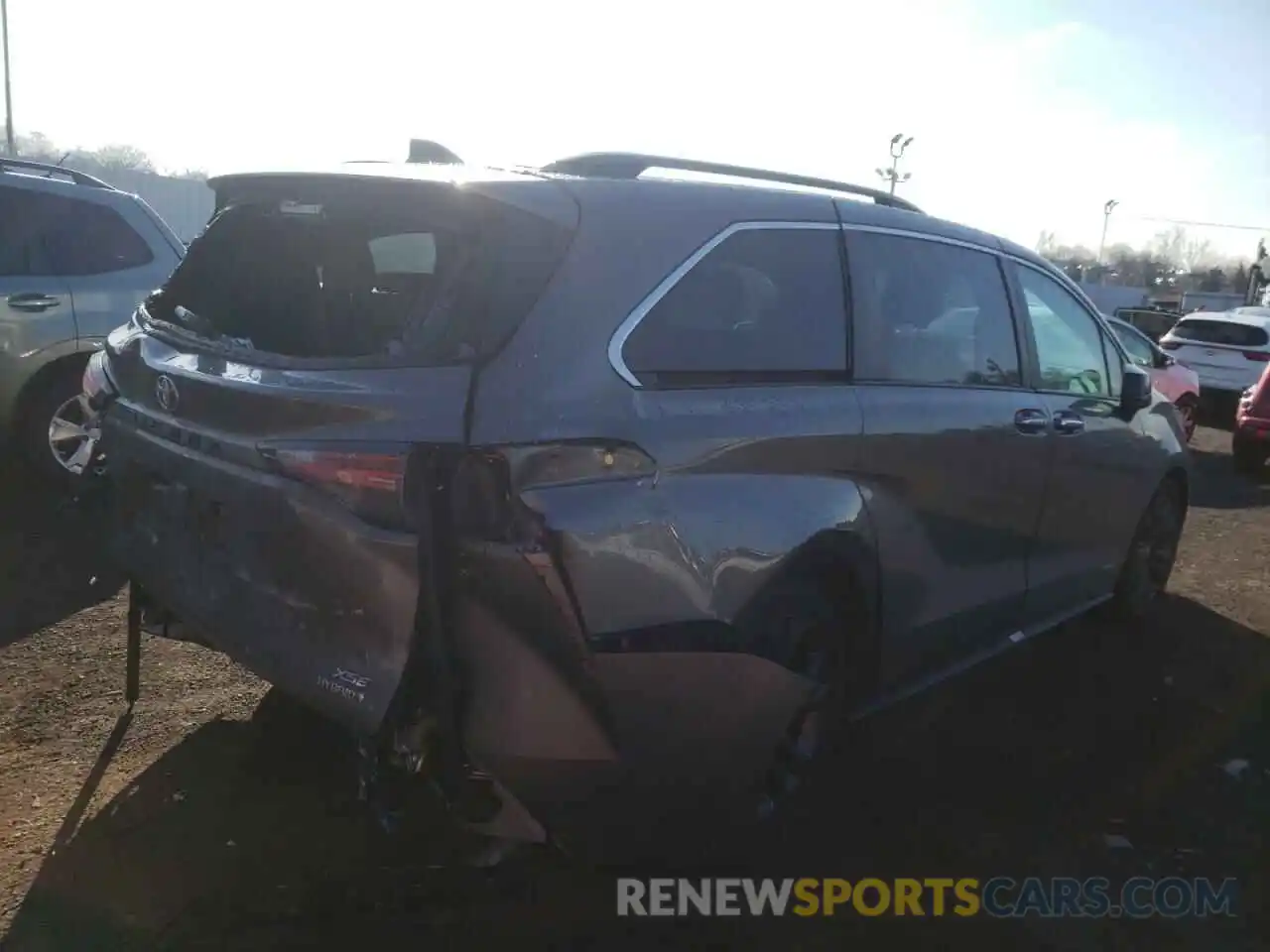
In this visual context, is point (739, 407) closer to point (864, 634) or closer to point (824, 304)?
point (824, 304)

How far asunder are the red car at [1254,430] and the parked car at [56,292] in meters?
9.56

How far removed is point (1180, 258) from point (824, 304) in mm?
94556

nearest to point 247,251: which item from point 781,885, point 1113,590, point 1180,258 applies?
point 781,885

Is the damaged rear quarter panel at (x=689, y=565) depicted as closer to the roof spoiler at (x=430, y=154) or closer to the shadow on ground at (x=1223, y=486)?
the roof spoiler at (x=430, y=154)

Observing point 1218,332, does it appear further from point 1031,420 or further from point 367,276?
point 367,276

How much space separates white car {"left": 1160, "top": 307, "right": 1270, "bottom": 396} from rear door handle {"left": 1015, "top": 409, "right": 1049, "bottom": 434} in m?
11.3

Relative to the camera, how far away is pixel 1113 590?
5.23 metres

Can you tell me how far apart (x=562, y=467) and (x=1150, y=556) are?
4.33 metres

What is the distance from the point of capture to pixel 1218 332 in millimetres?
14180

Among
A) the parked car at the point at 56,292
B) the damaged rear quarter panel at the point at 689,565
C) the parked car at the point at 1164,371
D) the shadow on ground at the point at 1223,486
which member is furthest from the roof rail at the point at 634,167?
the parked car at the point at 1164,371

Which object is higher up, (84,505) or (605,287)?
(605,287)

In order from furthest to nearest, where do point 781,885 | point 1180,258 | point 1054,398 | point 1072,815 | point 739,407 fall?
point 1180,258 → point 1054,398 → point 1072,815 → point 781,885 → point 739,407

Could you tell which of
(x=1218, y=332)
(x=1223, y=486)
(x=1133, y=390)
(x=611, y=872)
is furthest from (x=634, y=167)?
(x=1218, y=332)

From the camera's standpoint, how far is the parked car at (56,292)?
5688 millimetres
